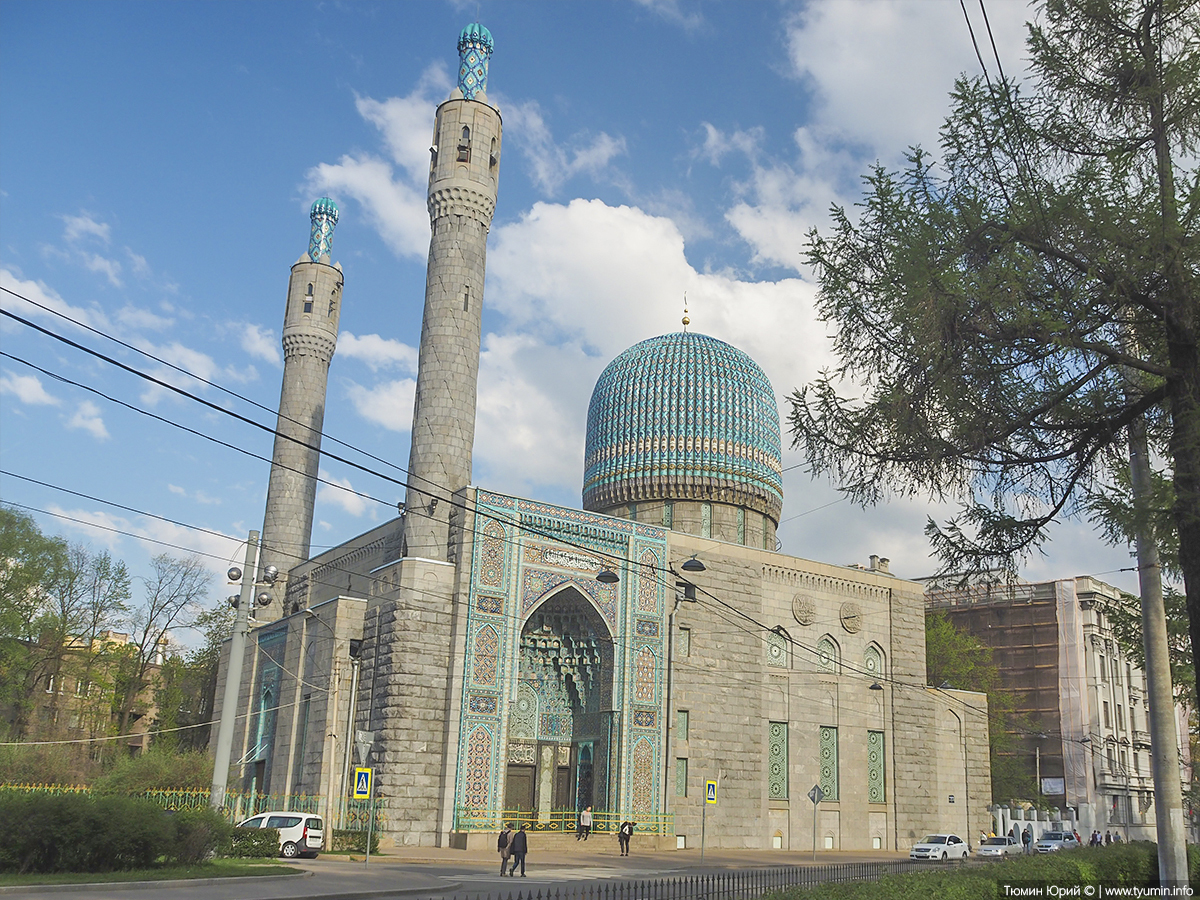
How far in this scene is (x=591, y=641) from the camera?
104 ft

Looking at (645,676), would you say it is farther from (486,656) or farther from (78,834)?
(78,834)

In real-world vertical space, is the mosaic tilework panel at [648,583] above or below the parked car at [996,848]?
above

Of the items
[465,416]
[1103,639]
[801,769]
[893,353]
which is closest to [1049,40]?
[893,353]

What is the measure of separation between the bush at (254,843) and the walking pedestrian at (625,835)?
9039mm

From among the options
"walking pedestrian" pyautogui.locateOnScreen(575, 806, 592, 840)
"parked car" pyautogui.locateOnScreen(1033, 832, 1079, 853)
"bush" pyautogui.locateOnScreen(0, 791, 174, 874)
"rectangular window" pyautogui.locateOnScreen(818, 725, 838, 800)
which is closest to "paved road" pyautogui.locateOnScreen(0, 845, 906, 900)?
"walking pedestrian" pyautogui.locateOnScreen(575, 806, 592, 840)

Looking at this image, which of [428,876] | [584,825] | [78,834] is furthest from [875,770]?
[78,834]

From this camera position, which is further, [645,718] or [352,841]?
[645,718]

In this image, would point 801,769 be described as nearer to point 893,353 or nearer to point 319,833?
point 319,833

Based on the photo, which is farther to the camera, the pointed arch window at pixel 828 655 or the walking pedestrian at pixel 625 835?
the pointed arch window at pixel 828 655

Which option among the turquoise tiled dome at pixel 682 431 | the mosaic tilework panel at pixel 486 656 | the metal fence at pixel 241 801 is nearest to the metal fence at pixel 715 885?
the mosaic tilework panel at pixel 486 656

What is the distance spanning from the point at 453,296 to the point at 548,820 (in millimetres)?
15052

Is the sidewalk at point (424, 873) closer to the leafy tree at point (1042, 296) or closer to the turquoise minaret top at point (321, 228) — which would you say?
the leafy tree at point (1042, 296)

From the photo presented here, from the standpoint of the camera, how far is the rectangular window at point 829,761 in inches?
1362

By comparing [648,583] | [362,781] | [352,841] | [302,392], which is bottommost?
[352,841]
